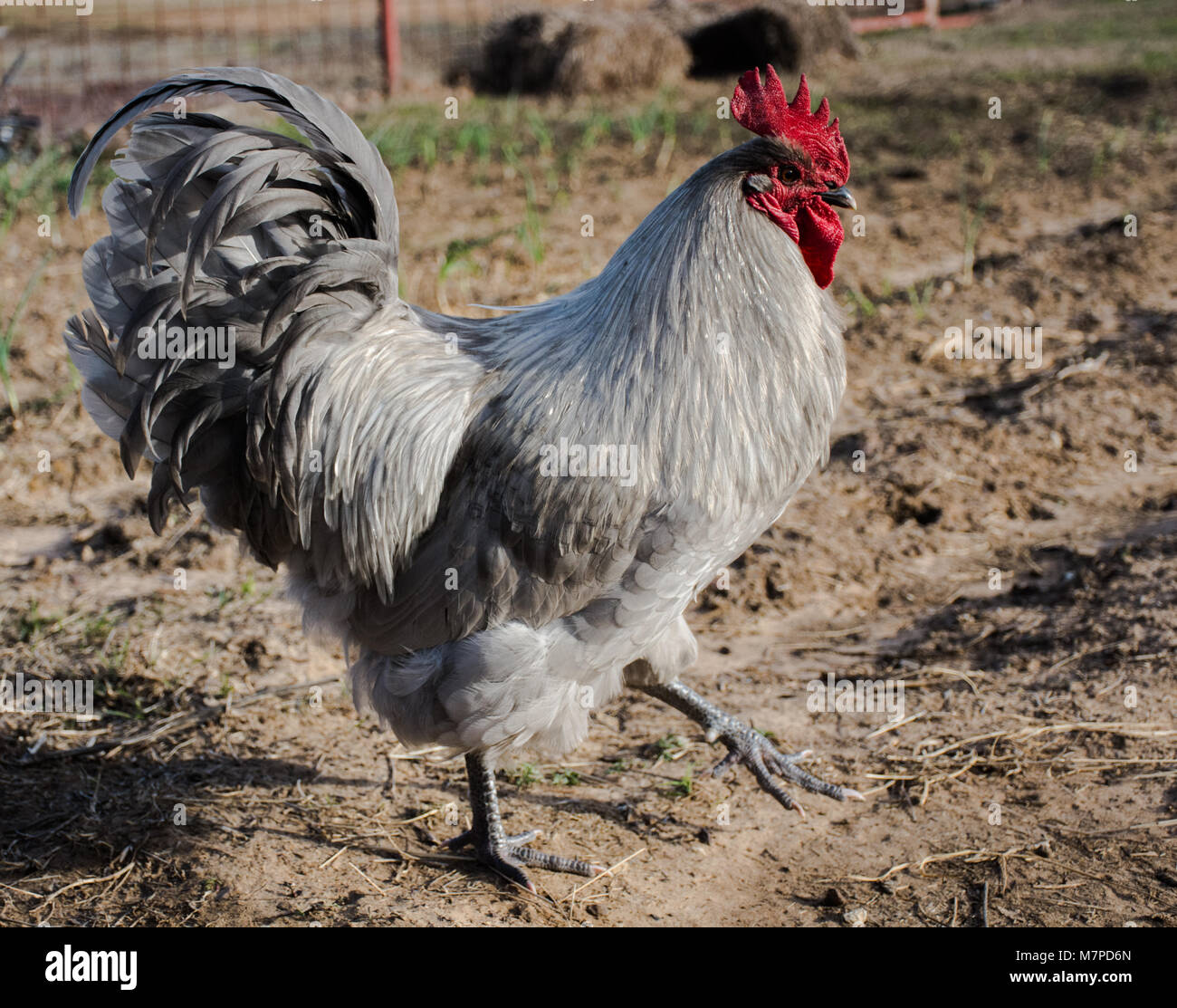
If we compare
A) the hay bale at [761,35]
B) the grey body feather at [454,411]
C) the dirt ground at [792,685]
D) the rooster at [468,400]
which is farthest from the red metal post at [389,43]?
the grey body feather at [454,411]

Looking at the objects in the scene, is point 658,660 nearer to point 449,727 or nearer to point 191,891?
point 449,727

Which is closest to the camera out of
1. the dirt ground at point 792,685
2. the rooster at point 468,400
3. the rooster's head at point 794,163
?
the rooster at point 468,400

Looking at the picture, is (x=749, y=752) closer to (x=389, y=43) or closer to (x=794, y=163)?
(x=794, y=163)

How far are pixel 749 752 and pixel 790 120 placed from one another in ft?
7.65

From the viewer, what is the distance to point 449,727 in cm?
371

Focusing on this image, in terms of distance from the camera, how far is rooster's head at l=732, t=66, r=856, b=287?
12.1 ft

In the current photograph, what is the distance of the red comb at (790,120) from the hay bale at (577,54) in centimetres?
1096

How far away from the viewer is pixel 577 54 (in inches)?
548

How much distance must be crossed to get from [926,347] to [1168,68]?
856 cm

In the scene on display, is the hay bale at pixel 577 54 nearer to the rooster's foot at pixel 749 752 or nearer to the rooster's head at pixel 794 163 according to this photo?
the rooster's head at pixel 794 163

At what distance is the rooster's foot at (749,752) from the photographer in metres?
4.25

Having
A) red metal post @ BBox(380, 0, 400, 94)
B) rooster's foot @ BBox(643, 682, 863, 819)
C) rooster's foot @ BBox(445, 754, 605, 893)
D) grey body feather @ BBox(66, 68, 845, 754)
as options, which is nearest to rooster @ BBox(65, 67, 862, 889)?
grey body feather @ BBox(66, 68, 845, 754)

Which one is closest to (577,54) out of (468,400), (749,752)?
(468,400)
